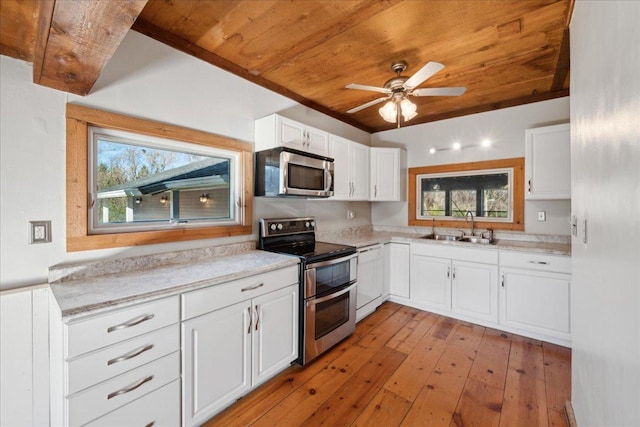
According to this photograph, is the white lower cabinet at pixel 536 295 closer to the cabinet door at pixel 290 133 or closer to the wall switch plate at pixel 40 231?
the cabinet door at pixel 290 133

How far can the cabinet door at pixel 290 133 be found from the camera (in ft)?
8.13

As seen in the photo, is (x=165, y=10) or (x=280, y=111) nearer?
(x=165, y=10)

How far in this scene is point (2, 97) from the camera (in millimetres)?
1420

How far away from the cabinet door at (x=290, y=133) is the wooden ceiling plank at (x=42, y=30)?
1511 mm

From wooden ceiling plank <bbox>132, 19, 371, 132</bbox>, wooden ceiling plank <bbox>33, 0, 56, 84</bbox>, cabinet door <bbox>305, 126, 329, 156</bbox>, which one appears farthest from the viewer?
cabinet door <bbox>305, 126, 329, 156</bbox>

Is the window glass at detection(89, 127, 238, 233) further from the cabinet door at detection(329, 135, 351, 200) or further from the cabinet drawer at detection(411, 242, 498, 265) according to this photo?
the cabinet drawer at detection(411, 242, 498, 265)

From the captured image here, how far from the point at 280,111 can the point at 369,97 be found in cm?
106

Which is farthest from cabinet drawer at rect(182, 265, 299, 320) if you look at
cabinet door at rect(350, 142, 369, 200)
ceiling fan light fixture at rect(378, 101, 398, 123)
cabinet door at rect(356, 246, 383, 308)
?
cabinet door at rect(350, 142, 369, 200)

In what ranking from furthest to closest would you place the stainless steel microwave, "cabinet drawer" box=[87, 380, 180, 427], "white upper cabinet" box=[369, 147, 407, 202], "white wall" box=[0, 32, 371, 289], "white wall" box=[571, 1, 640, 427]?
"white upper cabinet" box=[369, 147, 407, 202], the stainless steel microwave, "white wall" box=[0, 32, 371, 289], "cabinet drawer" box=[87, 380, 180, 427], "white wall" box=[571, 1, 640, 427]

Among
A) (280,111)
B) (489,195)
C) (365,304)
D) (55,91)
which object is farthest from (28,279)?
(489,195)

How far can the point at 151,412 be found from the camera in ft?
4.56

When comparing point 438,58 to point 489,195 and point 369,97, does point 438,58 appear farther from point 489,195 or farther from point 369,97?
point 489,195

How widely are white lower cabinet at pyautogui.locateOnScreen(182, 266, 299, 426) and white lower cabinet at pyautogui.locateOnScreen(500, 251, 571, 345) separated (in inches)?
86.6

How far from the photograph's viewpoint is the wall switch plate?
1490 mm
